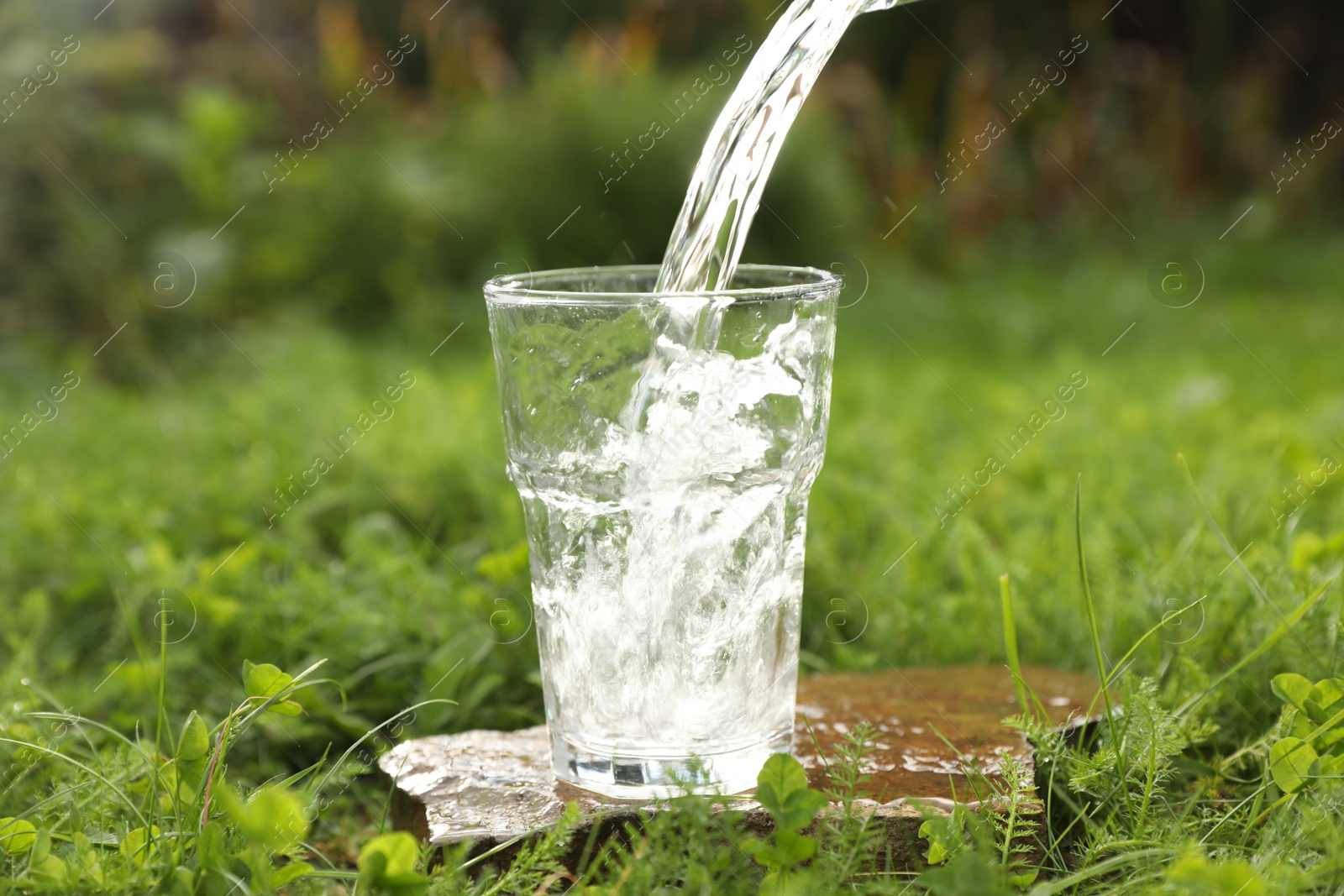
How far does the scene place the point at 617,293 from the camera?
4.07 feet

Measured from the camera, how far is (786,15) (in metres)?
1.49

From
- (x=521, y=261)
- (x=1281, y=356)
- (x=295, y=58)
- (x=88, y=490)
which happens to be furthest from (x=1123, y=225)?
(x=88, y=490)

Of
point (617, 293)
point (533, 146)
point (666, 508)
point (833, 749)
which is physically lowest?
point (833, 749)

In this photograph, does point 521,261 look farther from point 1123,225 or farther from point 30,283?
point 1123,225

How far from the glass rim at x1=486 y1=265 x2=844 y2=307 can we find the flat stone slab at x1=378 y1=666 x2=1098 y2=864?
51 centimetres

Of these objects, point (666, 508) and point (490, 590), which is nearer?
point (666, 508)

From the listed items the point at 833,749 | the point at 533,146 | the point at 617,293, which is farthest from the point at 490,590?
the point at 533,146

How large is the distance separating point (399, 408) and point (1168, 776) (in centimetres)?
226

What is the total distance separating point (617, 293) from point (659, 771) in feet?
1.65

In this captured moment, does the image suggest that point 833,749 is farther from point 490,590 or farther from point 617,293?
point 490,590

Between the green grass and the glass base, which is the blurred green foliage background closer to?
the green grass

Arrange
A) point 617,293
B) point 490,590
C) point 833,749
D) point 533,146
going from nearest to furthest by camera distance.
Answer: point 617,293 → point 833,749 → point 490,590 → point 533,146

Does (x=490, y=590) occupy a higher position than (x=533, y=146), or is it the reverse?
(x=533, y=146)

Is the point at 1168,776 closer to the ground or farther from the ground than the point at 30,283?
closer to the ground
